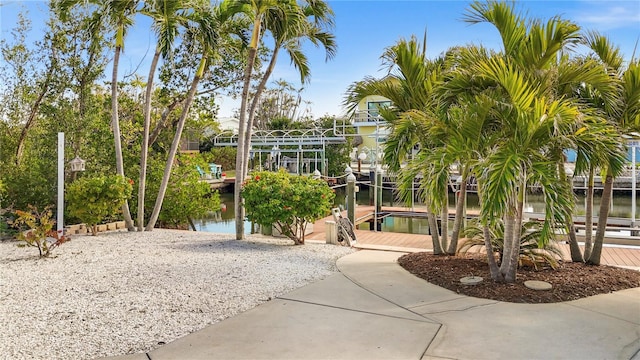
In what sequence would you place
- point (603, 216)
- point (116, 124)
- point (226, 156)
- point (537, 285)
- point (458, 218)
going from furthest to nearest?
1. point (226, 156)
2. point (116, 124)
3. point (458, 218)
4. point (603, 216)
5. point (537, 285)

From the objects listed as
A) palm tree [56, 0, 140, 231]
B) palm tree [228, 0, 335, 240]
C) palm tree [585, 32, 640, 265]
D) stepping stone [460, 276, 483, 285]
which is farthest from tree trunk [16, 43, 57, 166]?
palm tree [585, 32, 640, 265]

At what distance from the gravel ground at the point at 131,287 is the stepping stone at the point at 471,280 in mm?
1591

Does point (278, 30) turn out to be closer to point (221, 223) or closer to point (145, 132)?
point (145, 132)

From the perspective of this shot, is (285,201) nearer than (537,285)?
No

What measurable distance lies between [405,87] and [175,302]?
4.11 meters

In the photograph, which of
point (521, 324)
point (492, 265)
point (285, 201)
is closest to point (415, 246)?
point (285, 201)

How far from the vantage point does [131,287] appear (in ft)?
15.7

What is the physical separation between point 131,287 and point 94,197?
12.4 ft

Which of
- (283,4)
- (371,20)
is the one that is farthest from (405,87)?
(371,20)

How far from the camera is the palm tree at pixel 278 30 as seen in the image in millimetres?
7305

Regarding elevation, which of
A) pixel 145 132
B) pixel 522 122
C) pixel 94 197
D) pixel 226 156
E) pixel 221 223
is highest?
pixel 226 156

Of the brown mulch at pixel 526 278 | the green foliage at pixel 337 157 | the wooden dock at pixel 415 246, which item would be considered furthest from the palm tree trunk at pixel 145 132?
the green foliage at pixel 337 157

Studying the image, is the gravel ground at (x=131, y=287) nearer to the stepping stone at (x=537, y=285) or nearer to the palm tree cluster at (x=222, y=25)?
the palm tree cluster at (x=222, y=25)

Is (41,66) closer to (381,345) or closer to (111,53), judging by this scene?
(111,53)
